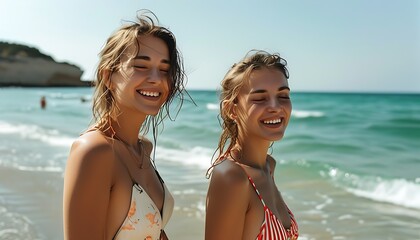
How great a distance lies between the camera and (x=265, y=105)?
2645 mm

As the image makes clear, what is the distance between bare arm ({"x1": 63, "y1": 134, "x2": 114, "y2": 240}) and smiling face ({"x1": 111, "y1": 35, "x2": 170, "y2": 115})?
341 mm

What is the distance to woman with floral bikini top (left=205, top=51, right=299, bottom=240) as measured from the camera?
2453mm

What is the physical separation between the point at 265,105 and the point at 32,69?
95.1m

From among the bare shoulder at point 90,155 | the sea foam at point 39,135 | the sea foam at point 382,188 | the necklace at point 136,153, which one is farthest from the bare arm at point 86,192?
the sea foam at point 39,135

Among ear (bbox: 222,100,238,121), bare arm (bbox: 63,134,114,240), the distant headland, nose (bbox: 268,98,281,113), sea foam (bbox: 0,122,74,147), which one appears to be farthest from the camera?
the distant headland

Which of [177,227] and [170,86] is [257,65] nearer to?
[170,86]

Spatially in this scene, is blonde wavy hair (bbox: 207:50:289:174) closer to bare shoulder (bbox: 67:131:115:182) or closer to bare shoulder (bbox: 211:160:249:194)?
bare shoulder (bbox: 211:160:249:194)

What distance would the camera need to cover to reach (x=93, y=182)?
2137 millimetres

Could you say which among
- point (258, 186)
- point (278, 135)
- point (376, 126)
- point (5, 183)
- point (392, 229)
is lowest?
point (376, 126)

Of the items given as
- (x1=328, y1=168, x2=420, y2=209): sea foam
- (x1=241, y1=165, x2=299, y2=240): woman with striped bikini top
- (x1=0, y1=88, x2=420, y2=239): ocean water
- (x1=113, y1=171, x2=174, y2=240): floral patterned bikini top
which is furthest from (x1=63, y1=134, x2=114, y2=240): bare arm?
(x1=328, y1=168, x2=420, y2=209): sea foam

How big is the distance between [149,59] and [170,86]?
190 mm

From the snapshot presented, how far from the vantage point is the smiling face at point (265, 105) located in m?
2.65

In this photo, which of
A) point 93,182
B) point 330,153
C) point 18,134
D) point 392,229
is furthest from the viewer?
point 18,134

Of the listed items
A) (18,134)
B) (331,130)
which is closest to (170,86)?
(18,134)
